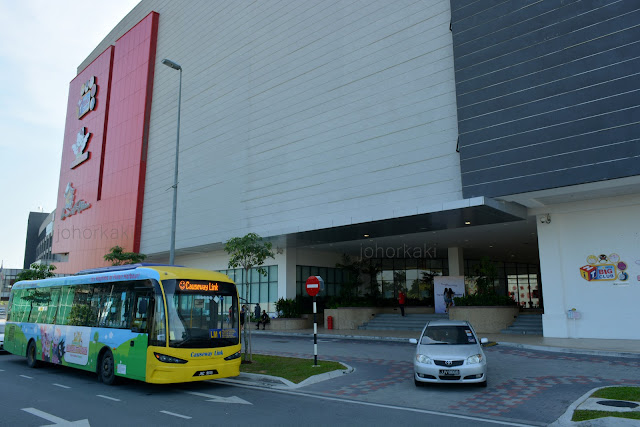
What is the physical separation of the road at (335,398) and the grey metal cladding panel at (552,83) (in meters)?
9.32

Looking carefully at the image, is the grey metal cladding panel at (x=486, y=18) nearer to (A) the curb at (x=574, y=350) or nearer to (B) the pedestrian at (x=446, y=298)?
(A) the curb at (x=574, y=350)

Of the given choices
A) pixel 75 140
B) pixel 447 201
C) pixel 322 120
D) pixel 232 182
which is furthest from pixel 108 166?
pixel 447 201

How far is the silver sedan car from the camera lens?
10312mm

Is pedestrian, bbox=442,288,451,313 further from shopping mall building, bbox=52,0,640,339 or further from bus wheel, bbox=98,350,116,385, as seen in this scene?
bus wheel, bbox=98,350,116,385

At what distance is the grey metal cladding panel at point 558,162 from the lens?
15.4m

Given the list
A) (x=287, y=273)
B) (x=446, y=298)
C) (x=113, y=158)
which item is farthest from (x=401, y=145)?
(x=113, y=158)

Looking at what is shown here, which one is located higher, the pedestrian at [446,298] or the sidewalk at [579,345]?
the pedestrian at [446,298]

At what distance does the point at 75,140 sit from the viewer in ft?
175

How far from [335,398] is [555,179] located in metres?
11.8

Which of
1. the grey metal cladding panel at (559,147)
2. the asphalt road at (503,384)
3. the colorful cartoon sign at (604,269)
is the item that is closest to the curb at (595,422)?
the asphalt road at (503,384)

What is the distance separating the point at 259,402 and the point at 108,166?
41397 millimetres

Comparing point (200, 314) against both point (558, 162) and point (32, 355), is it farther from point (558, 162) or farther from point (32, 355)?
point (558, 162)

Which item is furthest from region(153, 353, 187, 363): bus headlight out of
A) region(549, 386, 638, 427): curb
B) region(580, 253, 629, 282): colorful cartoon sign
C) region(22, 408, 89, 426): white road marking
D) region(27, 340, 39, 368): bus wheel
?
region(580, 253, 629, 282): colorful cartoon sign

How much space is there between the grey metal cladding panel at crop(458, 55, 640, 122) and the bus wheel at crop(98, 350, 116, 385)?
1530 centimetres
